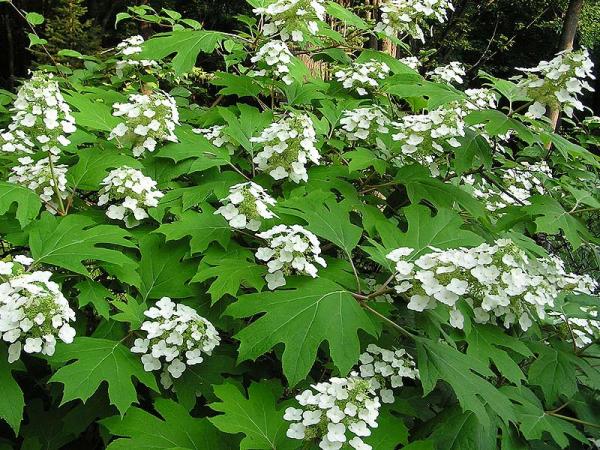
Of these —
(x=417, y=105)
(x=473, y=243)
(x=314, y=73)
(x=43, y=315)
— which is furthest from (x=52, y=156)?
(x=314, y=73)

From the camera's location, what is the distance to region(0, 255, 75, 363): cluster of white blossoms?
5.24 ft

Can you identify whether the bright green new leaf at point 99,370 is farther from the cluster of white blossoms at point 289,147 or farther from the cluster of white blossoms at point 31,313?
the cluster of white blossoms at point 289,147

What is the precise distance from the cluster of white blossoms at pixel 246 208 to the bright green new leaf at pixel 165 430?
0.73 m

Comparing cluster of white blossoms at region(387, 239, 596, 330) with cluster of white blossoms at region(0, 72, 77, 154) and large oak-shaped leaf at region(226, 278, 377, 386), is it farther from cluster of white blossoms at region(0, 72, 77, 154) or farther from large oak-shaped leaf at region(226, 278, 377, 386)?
cluster of white blossoms at region(0, 72, 77, 154)

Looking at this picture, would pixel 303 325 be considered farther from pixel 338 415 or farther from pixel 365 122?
pixel 365 122

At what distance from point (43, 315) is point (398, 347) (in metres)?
1.28

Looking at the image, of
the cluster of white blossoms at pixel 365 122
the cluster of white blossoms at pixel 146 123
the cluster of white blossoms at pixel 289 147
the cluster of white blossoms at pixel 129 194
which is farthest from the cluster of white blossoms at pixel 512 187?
the cluster of white blossoms at pixel 129 194

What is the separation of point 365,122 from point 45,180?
154 cm

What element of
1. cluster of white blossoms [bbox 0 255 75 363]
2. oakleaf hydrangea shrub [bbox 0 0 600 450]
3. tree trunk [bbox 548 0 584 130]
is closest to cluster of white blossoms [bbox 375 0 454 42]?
oakleaf hydrangea shrub [bbox 0 0 600 450]

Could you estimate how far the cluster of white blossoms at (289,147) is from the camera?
2.45m

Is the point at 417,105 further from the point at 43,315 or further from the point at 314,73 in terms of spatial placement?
the point at 43,315

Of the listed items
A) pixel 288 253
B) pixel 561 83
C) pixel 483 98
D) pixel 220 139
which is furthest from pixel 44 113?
pixel 483 98

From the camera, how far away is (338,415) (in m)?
1.58

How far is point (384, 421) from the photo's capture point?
1.93 meters
